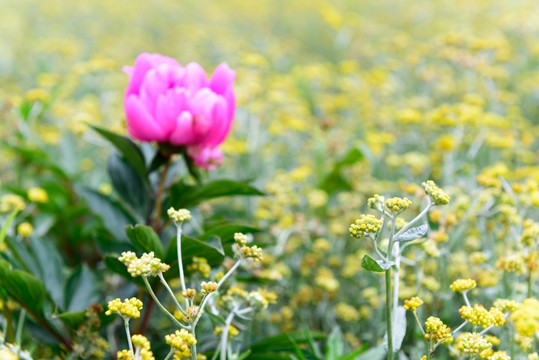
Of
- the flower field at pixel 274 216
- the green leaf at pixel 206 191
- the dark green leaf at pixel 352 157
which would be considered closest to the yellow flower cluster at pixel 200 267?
the flower field at pixel 274 216

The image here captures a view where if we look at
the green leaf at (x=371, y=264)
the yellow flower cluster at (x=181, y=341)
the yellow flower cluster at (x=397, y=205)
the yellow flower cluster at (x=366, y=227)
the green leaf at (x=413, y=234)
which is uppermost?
the yellow flower cluster at (x=397, y=205)

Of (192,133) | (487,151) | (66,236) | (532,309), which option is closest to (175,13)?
(487,151)

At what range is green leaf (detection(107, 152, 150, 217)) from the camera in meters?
1.00

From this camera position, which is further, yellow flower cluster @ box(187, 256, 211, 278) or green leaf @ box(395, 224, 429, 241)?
yellow flower cluster @ box(187, 256, 211, 278)

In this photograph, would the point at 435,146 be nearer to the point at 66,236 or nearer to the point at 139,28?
the point at 66,236

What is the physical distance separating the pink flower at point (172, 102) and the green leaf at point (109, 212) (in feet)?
0.57

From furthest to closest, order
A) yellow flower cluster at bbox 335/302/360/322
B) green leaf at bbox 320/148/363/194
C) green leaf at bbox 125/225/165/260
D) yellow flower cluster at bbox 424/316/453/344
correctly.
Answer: green leaf at bbox 320/148/363/194 → yellow flower cluster at bbox 335/302/360/322 → green leaf at bbox 125/225/165/260 → yellow flower cluster at bbox 424/316/453/344

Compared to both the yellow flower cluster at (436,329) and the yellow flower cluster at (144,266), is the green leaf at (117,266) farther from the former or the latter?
the yellow flower cluster at (436,329)

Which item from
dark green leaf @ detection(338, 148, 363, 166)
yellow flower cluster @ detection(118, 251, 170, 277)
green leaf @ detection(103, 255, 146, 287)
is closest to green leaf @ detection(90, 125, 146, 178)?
green leaf @ detection(103, 255, 146, 287)

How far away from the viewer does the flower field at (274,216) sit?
0.75 metres

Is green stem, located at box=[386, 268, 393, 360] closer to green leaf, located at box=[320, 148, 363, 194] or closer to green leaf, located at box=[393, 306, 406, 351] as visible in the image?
→ green leaf, located at box=[393, 306, 406, 351]

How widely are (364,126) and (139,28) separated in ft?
9.94

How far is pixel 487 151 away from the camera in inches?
76.3

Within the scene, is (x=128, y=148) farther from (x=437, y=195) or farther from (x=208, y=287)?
(x=437, y=195)
